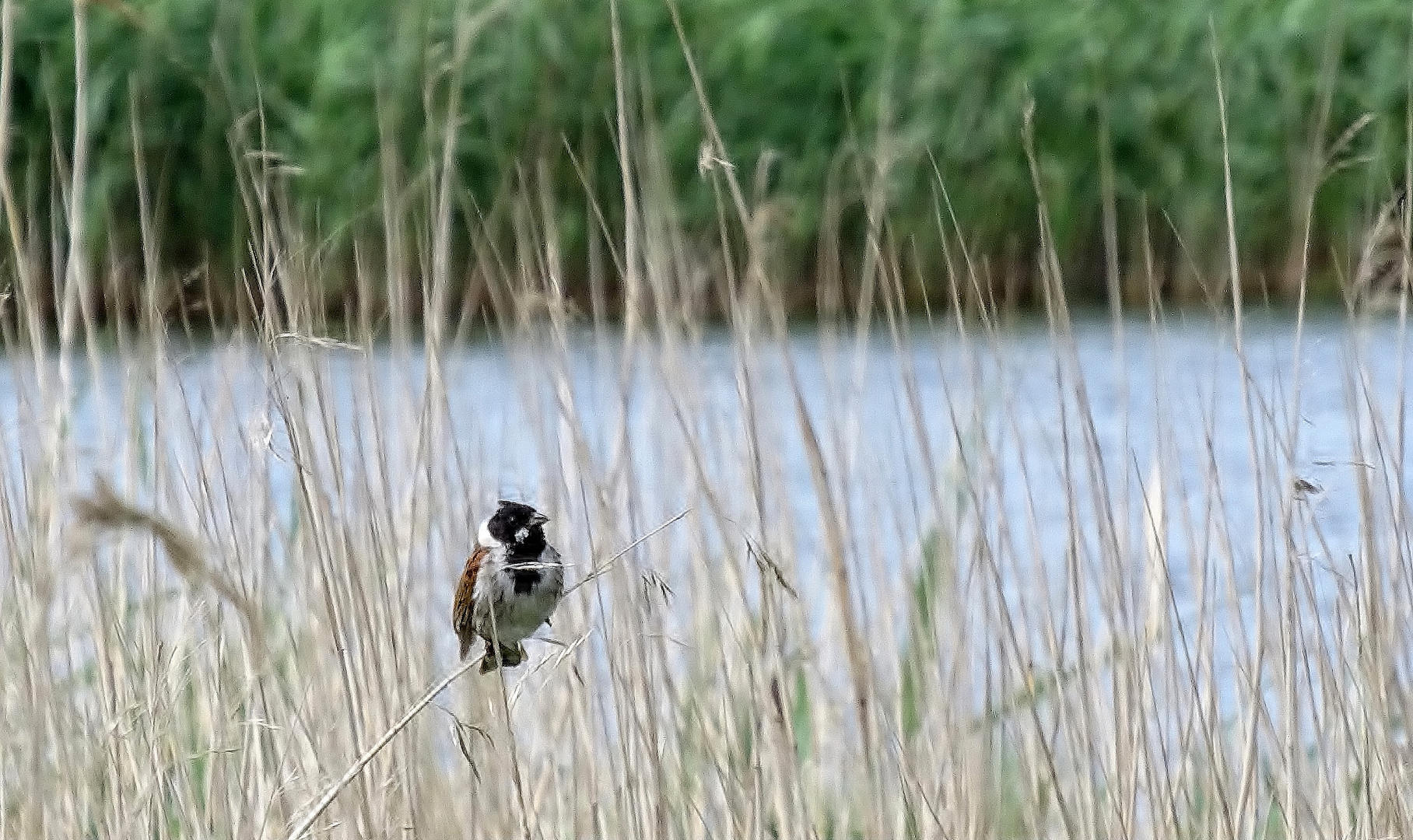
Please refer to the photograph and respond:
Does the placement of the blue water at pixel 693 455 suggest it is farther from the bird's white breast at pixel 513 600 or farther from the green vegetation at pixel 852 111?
the green vegetation at pixel 852 111

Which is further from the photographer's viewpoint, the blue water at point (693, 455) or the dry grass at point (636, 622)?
the blue water at point (693, 455)

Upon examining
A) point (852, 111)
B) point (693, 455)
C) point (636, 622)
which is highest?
point (852, 111)

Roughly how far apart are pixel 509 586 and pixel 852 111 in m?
5.65

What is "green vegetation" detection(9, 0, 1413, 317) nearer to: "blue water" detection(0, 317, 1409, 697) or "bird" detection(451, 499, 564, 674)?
"blue water" detection(0, 317, 1409, 697)

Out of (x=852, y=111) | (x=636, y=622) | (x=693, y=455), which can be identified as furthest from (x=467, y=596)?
(x=852, y=111)

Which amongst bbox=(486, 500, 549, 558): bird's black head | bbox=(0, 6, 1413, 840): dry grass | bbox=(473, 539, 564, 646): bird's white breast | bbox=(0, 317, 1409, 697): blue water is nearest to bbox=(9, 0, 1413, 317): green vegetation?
bbox=(0, 317, 1409, 697): blue water

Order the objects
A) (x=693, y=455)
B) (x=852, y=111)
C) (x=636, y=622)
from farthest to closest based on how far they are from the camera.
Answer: (x=852, y=111) < (x=636, y=622) < (x=693, y=455)

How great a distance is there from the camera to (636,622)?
7.29 feet

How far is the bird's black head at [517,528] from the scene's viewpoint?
90.0 inches

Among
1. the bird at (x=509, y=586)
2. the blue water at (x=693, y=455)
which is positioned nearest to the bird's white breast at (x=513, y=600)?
the bird at (x=509, y=586)

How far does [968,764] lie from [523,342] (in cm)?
85

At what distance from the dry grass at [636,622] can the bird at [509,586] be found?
6 centimetres

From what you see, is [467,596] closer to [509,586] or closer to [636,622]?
[509,586]

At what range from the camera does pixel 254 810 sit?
102 inches
